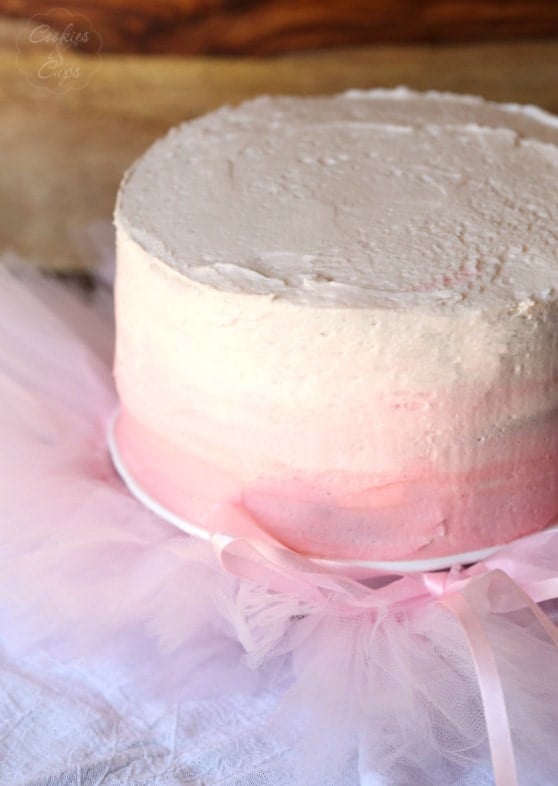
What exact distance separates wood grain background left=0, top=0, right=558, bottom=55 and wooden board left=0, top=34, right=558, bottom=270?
0.06 feet

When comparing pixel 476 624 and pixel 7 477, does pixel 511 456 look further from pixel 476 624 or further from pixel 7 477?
pixel 7 477

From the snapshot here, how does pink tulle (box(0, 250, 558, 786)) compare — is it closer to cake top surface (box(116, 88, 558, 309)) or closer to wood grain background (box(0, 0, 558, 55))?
cake top surface (box(116, 88, 558, 309))

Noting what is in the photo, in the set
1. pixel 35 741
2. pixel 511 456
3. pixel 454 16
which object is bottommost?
pixel 35 741

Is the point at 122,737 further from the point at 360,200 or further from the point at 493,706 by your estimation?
the point at 360,200

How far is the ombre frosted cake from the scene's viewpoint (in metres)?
0.92

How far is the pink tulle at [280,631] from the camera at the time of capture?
0.90 meters

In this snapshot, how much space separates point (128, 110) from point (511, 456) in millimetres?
900

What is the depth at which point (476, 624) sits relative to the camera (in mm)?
896

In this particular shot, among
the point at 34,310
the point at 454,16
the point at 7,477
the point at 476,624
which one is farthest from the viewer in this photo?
the point at 454,16

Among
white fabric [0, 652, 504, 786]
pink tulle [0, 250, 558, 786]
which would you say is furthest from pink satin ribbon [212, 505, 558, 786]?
white fabric [0, 652, 504, 786]

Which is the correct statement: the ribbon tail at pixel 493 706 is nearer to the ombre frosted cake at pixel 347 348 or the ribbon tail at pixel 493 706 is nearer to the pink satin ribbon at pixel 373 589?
the pink satin ribbon at pixel 373 589

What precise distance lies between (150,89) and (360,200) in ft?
2.21

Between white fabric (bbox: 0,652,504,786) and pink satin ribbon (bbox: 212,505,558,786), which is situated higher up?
pink satin ribbon (bbox: 212,505,558,786)

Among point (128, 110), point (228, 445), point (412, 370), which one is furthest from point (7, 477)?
point (128, 110)
